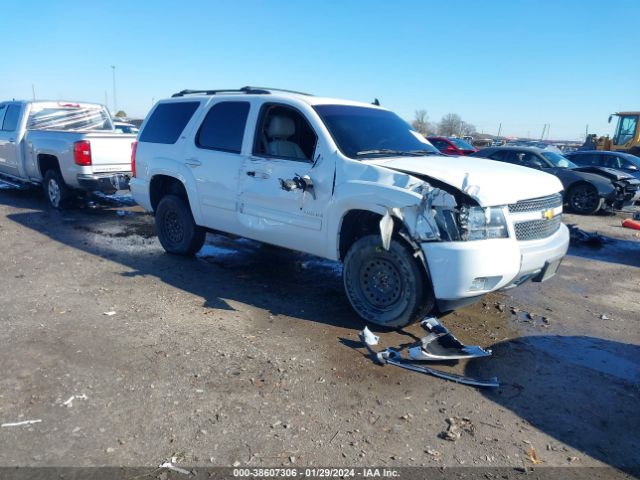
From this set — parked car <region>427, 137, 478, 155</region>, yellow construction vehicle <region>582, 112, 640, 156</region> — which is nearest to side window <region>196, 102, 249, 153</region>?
parked car <region>427, 137, 478, 155</region>

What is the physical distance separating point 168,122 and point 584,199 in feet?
34.1

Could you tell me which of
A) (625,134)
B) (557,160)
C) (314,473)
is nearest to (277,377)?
(314,473)

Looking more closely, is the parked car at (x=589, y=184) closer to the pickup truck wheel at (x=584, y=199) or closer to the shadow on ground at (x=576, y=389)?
the pickup truck wheel at (x=584, y=199)

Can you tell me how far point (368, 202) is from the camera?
13.8ft

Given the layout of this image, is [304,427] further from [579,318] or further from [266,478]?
[579,318]

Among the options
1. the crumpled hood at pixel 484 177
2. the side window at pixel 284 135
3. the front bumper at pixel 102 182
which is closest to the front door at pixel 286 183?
the side window at pixel 284 135

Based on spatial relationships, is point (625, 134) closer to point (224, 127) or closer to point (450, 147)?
point (450, 147)

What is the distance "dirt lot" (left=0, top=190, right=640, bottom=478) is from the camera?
9.20ft

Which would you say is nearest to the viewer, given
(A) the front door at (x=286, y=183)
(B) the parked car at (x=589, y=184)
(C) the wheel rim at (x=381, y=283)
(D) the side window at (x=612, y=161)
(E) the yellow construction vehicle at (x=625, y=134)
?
(C) the wheel rim at (x=381, y=283)

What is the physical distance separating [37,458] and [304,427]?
1481mm

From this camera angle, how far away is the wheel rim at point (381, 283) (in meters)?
4.27

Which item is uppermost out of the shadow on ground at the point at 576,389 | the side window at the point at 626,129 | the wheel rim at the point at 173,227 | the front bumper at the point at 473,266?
the side window at the point at 626,129

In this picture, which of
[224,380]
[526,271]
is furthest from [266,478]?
[526,271]

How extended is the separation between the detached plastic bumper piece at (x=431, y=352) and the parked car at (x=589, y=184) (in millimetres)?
9619
